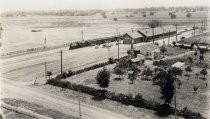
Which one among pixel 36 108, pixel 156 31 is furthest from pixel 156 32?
pixel 36 108

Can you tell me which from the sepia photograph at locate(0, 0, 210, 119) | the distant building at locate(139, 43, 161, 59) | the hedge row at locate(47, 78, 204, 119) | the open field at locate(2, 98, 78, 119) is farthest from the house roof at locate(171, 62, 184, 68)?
the open field at locate(2, 98, 78, 119)

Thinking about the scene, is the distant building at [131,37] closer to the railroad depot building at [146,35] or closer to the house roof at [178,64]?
the railroad depot building at [146,35]

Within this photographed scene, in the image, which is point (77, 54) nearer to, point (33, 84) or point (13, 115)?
point (33, 84)

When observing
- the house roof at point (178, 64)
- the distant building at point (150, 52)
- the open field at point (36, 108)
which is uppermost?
the distant building at point (150, 52)

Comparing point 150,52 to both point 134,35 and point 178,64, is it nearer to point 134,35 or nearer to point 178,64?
point 178,64

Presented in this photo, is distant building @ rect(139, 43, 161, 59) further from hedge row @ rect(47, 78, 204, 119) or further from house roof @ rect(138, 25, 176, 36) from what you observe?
hedge row @ rect(47, 78, 204, 119)

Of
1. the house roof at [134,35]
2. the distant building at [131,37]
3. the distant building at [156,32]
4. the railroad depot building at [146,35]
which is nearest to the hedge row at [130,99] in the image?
the distant building at [131,37]

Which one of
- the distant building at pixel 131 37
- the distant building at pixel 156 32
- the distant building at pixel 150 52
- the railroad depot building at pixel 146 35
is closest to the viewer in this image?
the distant building at pixel 150 52
